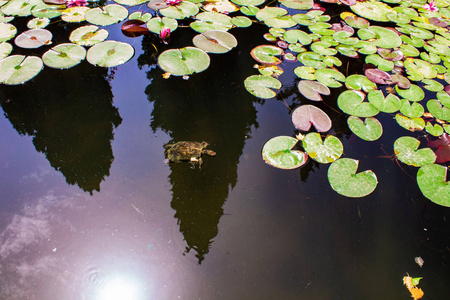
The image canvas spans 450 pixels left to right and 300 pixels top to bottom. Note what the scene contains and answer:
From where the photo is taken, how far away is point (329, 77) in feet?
10.2

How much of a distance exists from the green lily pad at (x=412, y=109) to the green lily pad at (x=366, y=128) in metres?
0.39

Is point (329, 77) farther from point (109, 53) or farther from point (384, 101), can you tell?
point (109, 53)

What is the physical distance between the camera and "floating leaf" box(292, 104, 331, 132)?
2602 mm

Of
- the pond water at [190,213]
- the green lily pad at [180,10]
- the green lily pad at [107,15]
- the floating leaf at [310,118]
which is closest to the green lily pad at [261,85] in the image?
the pond water at [190,213]

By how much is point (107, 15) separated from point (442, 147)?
452 cm

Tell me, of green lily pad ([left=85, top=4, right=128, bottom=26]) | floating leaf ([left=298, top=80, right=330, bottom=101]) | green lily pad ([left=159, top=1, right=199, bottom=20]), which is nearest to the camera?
floating leaf ([left=298, top=80, right=330, bottom=101])

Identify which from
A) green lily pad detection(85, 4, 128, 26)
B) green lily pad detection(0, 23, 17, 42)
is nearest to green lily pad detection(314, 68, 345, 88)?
green lily pad detection(85, 4, 128, 26)

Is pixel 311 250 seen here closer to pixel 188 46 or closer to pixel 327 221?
pixel 327 221

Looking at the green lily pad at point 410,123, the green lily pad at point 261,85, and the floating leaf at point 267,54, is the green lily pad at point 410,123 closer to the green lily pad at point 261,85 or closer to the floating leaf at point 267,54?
the green lily pad at point 261,85

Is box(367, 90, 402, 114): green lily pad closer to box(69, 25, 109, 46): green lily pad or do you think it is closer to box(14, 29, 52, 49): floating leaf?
box(69, 25, 109, 46): green lily pad

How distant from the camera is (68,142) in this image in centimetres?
249

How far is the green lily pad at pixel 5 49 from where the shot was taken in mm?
3188

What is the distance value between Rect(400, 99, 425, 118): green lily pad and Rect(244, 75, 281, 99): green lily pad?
134cm

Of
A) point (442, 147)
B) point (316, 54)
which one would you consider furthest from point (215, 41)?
point (442, 147)
